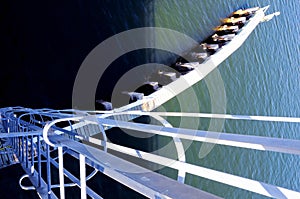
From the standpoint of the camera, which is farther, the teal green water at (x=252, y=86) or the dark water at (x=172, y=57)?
the teal green water at (x=252, y=86)

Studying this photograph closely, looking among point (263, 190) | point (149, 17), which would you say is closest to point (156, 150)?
point (149, 17)

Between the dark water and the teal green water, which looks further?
the teal green water

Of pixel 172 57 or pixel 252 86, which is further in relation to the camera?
pixel 252 86

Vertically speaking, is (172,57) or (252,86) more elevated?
(172,57)

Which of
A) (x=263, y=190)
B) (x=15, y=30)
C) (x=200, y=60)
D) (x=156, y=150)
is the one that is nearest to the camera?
(x=263, y=190)

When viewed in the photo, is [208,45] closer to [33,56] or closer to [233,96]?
[233,96]
